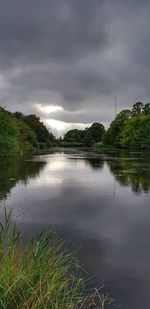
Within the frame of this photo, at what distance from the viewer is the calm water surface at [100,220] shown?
22.8ft

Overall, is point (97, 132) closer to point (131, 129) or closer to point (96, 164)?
point (131, 129)

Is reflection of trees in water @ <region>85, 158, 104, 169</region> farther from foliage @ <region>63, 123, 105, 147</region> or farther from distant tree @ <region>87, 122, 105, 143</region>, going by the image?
distant tree @ <region>87, 122, 105, 143</region>

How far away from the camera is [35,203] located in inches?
572

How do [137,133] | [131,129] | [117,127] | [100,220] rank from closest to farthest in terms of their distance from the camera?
[100,220] → [137,133] → [131,129] → [117,127]

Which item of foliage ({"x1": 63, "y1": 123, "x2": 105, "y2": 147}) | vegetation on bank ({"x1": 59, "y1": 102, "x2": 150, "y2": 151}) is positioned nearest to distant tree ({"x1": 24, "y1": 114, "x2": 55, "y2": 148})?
vegetation on bank ({"x1": 59, "y1": 102, "x2": 150, "y2": 151})

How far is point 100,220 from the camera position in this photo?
1187 centimetres

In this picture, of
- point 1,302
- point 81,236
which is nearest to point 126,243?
point 81,236

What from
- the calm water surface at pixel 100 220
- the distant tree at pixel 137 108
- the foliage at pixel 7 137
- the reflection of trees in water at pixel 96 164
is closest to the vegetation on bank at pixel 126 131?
the distant tree at pixel 137 108

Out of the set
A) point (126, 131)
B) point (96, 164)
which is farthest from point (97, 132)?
point (96, 164)

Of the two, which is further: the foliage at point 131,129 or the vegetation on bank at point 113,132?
the foliage at point 131,129

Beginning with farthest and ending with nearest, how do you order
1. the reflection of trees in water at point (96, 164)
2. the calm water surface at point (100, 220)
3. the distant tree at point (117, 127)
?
the distant tree at point (117, 127) < the reflection of trees in water at point (96, 164) < the calm water surface at point (100, 220)

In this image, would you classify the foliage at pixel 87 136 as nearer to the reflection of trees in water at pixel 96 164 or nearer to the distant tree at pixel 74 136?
the distant tree at pixel 74 136

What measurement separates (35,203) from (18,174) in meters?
10.5

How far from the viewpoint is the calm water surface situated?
694 centimetres
